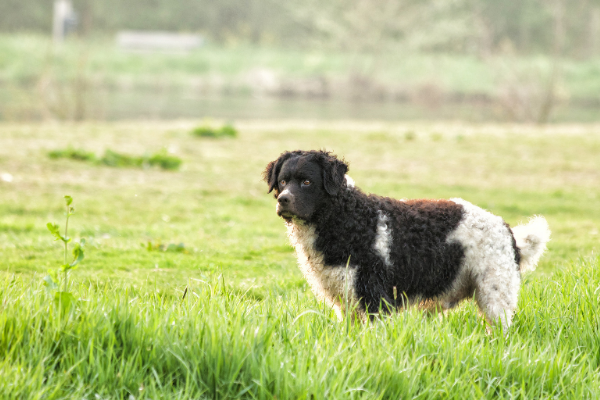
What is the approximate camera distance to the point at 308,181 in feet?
15.5

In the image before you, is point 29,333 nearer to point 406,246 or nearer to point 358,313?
point 358,313

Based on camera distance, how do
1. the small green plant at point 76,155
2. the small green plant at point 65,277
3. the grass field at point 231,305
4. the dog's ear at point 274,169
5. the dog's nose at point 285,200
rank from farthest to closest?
the small green plant at point 76,155 → the dog's ear at point 274,169 → the dog's nose at point 285,200 → the small green plant at point 65,277 → the grass field at point 231,305

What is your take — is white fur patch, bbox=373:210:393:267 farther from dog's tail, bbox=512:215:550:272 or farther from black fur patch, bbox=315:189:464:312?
dog's tail, bbox=512:215:550:272

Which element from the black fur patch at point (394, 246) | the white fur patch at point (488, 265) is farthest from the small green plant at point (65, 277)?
the white fur patch at point (488, 265)

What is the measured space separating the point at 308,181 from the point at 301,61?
51.6 metres

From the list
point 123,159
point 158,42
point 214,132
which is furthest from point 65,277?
point 158,42

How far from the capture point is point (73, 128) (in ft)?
59.2

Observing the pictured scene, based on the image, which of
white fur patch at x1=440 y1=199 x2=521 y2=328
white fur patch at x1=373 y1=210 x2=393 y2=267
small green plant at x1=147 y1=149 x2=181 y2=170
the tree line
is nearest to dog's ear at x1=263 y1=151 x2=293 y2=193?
white fur patch at x1=373 y1=210 x2=393 y2=267

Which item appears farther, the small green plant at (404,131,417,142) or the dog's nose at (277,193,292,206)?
the small green plant at (404,131,417,142)

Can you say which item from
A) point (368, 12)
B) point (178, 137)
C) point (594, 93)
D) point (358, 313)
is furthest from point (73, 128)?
point (594, 93)

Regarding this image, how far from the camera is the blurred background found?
1129 inches

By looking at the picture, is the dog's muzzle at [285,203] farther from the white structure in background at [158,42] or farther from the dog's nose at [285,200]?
the white structure in background at [158,42]

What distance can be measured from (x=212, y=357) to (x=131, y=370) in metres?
0.43

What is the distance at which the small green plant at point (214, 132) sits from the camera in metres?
17.9
